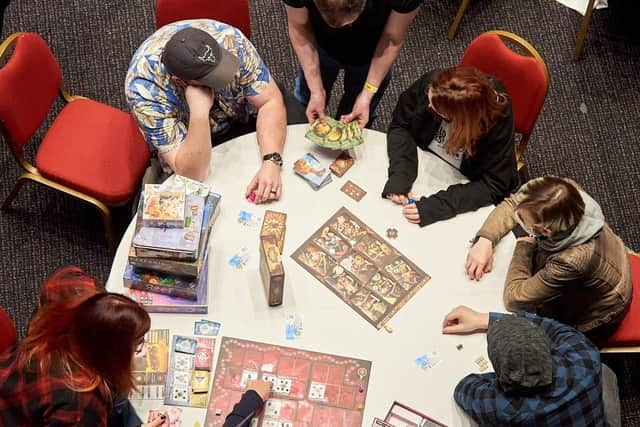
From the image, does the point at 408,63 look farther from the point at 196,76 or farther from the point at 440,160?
the point at 196,76

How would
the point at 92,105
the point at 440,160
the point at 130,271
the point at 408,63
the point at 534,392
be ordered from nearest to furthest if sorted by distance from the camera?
Answer: the point at 534,392
the point at 130,271
the point at 440,160
the point at 92,105
the point at 408,63

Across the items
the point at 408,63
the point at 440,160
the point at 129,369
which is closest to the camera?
the point at 129,369

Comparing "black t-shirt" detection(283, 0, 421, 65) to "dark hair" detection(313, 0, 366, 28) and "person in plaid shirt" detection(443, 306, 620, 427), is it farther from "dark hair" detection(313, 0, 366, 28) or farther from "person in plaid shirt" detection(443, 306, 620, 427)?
"person in plaid shirt" detection(443, 306, 620, 427)

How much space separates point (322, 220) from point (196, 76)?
30.3 inches

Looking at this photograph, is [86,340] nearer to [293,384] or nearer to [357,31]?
[293,384]

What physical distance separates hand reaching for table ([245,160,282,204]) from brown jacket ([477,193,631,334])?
2.83 ft

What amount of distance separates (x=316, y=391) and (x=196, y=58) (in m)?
1.34

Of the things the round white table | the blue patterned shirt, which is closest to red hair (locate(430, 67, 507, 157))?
the round white table

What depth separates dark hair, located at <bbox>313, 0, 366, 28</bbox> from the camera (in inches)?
108

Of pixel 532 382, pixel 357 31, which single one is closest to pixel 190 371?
pixel 532 382

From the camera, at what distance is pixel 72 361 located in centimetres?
222

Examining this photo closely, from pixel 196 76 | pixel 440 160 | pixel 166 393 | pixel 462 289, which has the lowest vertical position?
pixel 166 393

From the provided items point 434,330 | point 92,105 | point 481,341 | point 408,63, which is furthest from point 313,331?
point 408,63

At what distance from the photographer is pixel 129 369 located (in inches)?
89.6
